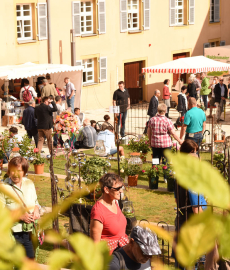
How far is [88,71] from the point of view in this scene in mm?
21703

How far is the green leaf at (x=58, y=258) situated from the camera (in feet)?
1.65

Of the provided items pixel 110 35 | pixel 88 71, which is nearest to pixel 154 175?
pixel 88 71

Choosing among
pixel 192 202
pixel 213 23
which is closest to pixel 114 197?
pixel 192 202

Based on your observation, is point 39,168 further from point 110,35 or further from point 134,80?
point 134,80

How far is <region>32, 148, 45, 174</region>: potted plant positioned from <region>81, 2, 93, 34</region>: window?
1189cm

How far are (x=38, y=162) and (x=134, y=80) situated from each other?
13.4 meters

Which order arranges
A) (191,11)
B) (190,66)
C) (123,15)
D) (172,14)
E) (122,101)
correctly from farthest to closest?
(191,11) < (172,14) < (123,15) < (190,66) < (122,101)

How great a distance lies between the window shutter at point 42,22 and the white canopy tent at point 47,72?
5.13ft

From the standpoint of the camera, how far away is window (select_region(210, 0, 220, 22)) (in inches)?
1035

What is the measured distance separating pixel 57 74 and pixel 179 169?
63.1 ft

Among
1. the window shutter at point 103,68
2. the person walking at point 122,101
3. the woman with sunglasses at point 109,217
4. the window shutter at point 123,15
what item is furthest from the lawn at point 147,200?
the window shutter at point 123,15

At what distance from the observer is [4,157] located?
35.2ft

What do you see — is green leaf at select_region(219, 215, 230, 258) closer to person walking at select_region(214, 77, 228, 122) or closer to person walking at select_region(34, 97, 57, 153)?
person walking at select_region(34, 97, 57, 153)

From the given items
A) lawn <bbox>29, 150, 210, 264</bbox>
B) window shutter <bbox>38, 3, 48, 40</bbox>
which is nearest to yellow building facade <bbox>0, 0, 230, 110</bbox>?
window shutter <bbox>38, 3, 48, 40</bbox>
